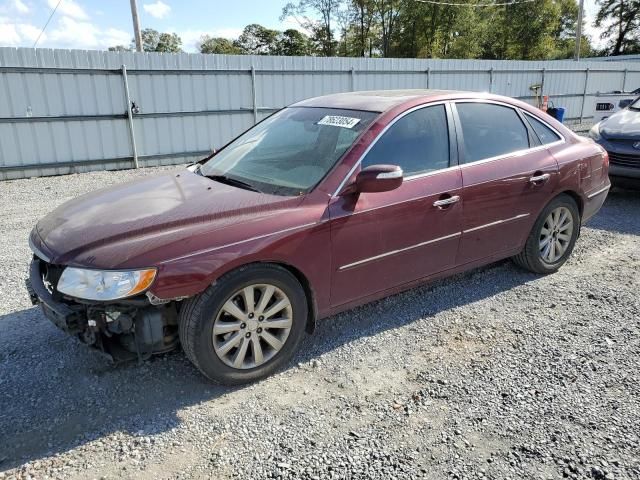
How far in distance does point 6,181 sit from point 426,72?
36.8 feet

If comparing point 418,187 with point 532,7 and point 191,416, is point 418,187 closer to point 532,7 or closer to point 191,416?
point 191,416

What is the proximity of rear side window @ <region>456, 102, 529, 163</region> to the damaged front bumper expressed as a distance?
248 cm

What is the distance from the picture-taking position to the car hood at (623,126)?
712 cm

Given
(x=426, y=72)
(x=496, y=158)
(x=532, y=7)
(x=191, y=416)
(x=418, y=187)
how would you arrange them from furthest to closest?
(x=532, y=7), (x=426, y=72), (x=496, y=158), (x=418, y=187), (x=191, y=416)

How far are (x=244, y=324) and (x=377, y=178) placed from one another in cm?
117

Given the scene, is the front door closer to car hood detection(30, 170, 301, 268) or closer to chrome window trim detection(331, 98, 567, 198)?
chrome window trim detection(331, 98, 567, 198)

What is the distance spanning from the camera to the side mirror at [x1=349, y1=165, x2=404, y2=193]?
3.04 metres

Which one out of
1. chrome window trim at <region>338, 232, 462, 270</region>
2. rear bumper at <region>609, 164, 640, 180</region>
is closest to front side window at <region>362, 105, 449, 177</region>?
chrome window trim at <region>338, 232, 462, 270</region>

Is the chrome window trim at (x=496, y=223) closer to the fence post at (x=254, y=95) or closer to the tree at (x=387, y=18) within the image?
the fence post at (x=254, y=95)

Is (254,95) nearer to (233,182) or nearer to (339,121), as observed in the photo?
(339,121)

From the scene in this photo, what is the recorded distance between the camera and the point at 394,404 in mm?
2803

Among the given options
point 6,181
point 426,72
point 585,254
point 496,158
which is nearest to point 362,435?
point 496,158

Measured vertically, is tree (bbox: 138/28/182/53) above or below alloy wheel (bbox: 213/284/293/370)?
above

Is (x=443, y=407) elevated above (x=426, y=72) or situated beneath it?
situated beneath
